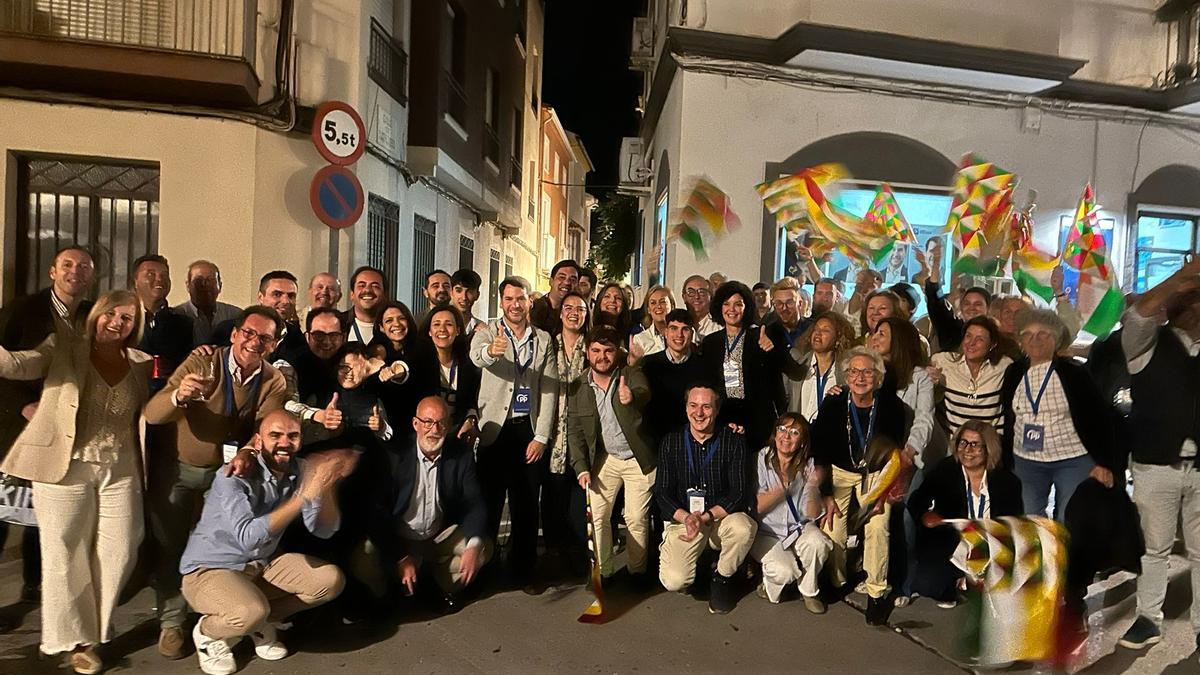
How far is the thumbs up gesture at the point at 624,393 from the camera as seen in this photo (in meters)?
4.76

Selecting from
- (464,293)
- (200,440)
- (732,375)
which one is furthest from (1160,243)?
(200,440)

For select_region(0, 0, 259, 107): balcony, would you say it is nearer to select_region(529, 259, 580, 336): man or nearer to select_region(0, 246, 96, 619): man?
select_region(529, 259, 580, 336): man

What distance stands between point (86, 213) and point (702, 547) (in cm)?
756

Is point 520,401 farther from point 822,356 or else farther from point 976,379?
point 976,379

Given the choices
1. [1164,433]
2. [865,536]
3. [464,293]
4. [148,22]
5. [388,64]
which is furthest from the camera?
[388,64]

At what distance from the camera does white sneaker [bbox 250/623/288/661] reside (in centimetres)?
377

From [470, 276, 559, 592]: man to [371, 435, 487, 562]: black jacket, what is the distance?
1.21 feet

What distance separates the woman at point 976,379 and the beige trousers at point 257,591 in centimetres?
369

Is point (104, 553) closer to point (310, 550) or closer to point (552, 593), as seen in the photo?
point (310, 550)

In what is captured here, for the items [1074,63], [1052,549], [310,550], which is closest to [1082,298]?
[1074,63]

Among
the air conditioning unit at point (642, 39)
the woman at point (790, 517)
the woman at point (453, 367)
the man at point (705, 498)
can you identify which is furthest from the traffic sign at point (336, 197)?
the air conditioning unit at point (642, 39)

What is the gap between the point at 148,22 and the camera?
8.20m

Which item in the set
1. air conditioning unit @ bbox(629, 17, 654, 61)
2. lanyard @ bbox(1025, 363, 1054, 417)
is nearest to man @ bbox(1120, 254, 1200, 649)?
lanyard @ bbox(1025, 363, 1054, 417)

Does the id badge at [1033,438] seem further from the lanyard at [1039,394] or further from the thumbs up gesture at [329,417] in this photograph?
the thumbs up gesture at [329,417]
